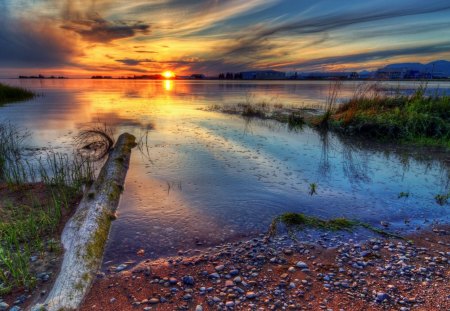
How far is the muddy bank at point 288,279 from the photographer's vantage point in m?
4.46

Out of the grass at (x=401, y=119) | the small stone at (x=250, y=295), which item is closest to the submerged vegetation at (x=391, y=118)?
the grass at (x=401, y=119)

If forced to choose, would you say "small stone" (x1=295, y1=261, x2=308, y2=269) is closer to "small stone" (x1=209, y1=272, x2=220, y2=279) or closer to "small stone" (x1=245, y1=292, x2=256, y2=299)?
"small stone" (x1=245, y1=292, x2=256, y2=299)

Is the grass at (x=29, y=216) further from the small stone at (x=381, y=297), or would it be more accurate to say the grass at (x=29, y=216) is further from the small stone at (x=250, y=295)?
the small stone at (x=381, y=297)

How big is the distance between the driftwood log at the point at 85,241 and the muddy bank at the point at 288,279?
261 millimetres

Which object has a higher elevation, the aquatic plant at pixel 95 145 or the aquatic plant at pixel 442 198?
the aquatic plant at pixel 95 145

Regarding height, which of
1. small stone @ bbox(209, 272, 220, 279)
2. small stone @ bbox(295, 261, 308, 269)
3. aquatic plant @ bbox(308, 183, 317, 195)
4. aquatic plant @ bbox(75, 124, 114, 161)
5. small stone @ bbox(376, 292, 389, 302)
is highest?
aquatic plant @ bbox(75, 124, 114, 161)

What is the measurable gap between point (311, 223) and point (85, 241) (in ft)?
16.2

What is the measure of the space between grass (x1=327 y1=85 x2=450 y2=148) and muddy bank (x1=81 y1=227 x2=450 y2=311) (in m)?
11.1

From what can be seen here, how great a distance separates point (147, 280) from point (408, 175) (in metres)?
9.65

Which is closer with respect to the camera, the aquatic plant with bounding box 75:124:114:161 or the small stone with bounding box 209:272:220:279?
the small stone with bounding box 209:272:220:279

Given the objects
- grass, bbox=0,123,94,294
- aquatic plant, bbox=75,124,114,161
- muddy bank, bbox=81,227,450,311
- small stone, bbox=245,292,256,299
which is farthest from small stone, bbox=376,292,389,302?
aquatic plant, bbox=75,124,114,161

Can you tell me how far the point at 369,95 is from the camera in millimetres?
19953

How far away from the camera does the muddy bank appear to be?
4.46m

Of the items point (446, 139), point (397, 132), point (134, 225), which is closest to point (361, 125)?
point (397, 132)
